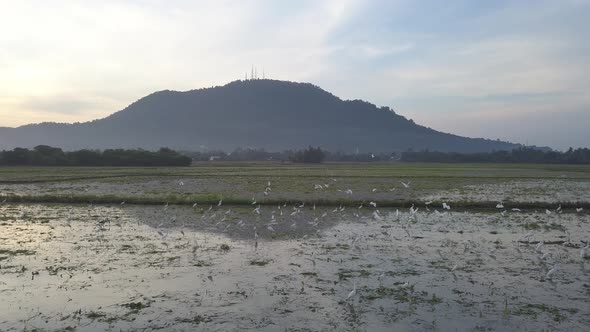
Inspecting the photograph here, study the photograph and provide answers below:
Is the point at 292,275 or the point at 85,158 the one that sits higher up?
the point at 85,158

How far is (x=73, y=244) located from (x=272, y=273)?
21.0 feet

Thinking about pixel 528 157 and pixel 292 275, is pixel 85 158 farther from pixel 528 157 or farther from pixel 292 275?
pixel 528 157

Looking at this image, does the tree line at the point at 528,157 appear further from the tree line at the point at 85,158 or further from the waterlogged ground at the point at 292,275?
the waterlogged ground at the point at 292,275

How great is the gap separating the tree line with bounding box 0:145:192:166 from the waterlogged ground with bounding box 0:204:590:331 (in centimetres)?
5055

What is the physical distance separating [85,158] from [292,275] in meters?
61.7

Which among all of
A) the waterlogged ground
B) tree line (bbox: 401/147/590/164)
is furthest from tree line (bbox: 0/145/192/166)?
tree line (bbox: 401/147/590/164)

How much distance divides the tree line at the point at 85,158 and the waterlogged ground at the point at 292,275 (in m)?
50.5

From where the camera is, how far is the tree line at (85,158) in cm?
6109

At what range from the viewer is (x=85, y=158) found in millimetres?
64188

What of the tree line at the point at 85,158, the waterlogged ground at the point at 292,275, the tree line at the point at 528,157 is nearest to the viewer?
the waterlogged ground at the point at 292,275

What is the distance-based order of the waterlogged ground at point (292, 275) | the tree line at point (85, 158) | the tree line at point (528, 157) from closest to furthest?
the waterlogged ground at point (292, 275) < the tree line at point (85, 158) < the tree line at point (528, 157)

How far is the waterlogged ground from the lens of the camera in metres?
7.36

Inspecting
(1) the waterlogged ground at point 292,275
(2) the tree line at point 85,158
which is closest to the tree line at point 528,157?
(2) the tree line at point 85,158

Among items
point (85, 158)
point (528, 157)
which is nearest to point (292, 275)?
point (85, 158)
